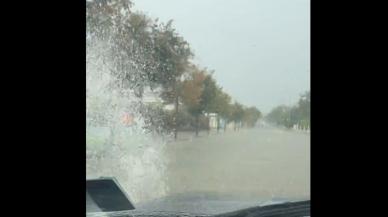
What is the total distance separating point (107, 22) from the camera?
1124 millimetres

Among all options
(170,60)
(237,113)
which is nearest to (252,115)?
(237,113)

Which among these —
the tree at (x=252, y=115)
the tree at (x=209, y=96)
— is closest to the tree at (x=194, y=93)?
the tree at (x=209, y=96)

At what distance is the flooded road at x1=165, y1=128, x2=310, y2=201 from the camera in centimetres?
132

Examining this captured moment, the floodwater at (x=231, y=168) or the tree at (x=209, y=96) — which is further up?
the tree at (x=209, y=96)

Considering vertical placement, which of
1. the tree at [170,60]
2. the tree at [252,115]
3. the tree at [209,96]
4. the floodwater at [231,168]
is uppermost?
the tree at [170,60]

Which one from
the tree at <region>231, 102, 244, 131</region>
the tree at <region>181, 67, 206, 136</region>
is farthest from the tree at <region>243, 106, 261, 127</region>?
the tree at <region>181, 67, 206, 136</region>

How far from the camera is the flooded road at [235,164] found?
4.32 ft

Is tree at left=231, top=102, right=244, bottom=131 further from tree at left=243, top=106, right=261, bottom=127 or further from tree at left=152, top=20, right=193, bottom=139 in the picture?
tree at left=152, top=20, right=193, bottom=139

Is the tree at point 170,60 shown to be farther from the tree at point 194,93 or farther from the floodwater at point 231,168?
the floodwater at point 231,168

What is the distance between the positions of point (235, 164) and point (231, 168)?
27 millimetres
